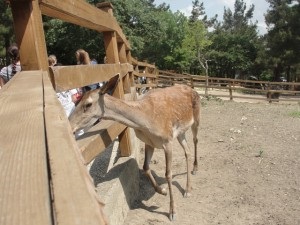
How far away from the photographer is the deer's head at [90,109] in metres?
3.59

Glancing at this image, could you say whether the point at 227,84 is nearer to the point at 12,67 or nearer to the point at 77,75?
the point at 12,67

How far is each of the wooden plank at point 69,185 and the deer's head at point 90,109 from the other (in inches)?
100

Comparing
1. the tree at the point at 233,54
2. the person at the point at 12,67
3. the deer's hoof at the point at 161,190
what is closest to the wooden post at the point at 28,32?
the person at the point at 12,67

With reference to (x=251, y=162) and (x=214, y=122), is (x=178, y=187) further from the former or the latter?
(x=214, y=122)

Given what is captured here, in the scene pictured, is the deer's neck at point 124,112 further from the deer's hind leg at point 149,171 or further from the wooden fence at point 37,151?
the wooden fence at point 37,151

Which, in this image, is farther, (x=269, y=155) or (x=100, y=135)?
(x=269, y=155)

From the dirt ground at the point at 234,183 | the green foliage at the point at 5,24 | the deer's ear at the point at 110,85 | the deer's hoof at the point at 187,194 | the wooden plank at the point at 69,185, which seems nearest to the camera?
the wooden plank at the point at 69,185

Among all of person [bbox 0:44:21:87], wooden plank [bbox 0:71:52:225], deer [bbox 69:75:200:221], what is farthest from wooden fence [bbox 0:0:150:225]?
person [bbox 0:44:21:87]

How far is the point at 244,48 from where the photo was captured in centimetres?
5275

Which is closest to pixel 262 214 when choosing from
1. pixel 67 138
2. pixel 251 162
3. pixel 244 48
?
pixel 251 162

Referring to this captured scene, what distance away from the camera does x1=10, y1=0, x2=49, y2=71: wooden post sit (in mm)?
2145

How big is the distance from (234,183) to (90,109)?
2.60m

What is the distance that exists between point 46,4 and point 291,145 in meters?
5.93

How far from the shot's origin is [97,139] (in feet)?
10.3
